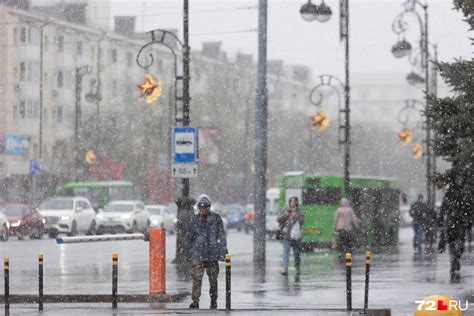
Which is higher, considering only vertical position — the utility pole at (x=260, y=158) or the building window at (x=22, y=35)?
the building window at (x=22, y=35)

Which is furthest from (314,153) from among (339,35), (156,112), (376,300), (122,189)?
(376,300)

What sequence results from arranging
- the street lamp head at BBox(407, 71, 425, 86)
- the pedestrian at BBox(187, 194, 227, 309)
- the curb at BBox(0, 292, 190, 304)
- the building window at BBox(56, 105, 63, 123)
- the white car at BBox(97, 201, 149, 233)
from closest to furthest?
the pedestrian at BBox(187, 194, 227, 309), the curb at BBox(0, 292, 190, 304), the street lamp head at BBox(407, 71, 425, 86), the white car at BBox(97, 201, 149, 233), the building window at BBox(56, 105, 63, 123)

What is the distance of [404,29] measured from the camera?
50.9 m

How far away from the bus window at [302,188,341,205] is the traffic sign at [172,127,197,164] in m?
21.2

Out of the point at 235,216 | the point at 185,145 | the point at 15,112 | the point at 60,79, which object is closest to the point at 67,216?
the point at 235,216

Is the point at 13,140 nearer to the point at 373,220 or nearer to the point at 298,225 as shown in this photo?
the point at 373,220

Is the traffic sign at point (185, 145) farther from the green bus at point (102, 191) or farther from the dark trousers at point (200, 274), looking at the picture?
the green bus at point (102, 191)

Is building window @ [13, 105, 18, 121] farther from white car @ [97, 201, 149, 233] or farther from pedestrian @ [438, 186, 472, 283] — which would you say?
pedestrian @ [438, 186, 472, 283]

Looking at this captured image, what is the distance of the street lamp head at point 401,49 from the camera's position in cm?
4866

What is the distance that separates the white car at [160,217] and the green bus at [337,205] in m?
21.4

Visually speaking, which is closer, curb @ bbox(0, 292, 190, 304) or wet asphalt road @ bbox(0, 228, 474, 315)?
wet asphalt road @ bbox(0, 228, 474, 315)

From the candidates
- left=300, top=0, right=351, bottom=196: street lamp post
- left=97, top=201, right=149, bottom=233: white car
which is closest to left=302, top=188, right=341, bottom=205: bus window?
left=300, top=0, right=351, bottom=196: street lamp post

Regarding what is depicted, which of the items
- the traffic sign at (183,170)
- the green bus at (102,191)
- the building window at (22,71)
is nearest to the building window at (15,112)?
the building window at (22,71)

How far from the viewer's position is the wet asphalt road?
21.7m
